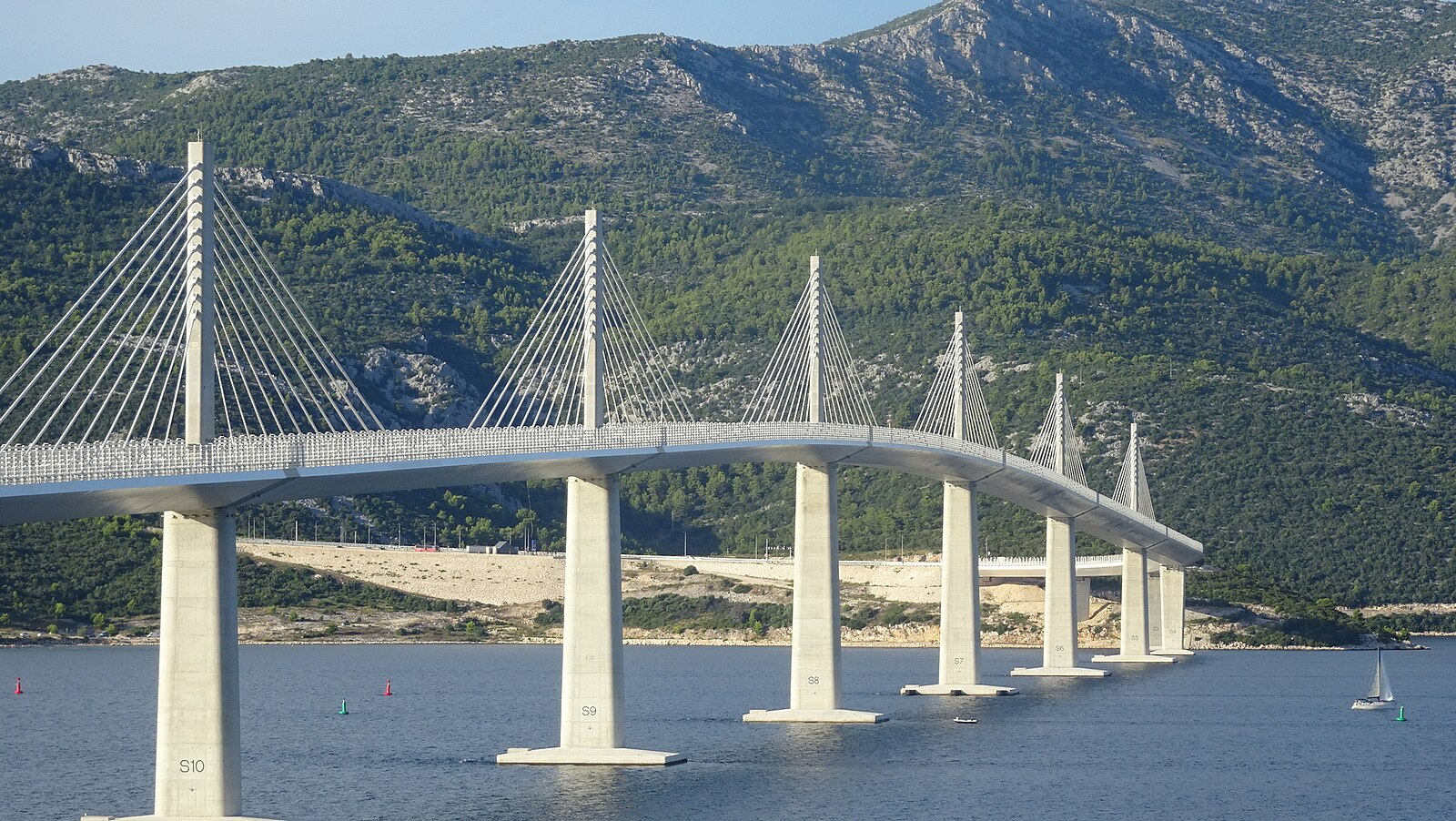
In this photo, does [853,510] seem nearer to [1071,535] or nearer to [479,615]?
[479,615]

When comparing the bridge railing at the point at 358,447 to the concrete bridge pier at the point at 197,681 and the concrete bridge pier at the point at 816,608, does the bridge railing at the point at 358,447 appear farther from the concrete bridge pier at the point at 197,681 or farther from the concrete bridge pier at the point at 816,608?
the concrete bridge pier at the point at 816,608

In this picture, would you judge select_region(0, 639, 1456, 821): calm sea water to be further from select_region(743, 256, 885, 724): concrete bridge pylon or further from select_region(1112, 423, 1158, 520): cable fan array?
select_region(1112, 423, 1158, 520): cable fan array

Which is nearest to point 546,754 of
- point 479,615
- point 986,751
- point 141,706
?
point 986,751

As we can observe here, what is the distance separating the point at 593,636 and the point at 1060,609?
2130 inches

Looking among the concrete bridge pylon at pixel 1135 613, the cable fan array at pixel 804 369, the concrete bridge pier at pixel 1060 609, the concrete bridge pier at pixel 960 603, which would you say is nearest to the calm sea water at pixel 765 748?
the concrete bridge pier at pixel 960 603

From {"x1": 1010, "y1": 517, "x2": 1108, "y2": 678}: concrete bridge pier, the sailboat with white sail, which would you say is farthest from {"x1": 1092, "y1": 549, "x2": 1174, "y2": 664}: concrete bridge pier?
the sailboat with white sail

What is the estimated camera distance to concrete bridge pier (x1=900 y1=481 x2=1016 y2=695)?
92188 millimetres

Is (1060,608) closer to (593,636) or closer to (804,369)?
(804,369)

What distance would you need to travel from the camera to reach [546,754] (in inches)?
2483

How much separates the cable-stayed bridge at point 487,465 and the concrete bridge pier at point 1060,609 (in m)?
0.11

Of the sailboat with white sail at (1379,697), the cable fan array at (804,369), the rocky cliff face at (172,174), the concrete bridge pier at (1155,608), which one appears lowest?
the sailboat with white sail at (1379,697)

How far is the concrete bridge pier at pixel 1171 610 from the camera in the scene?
13500 cm

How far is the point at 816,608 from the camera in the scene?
76625 millimetres

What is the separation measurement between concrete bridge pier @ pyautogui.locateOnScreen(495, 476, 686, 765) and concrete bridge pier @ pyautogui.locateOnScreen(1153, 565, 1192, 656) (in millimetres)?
78006
